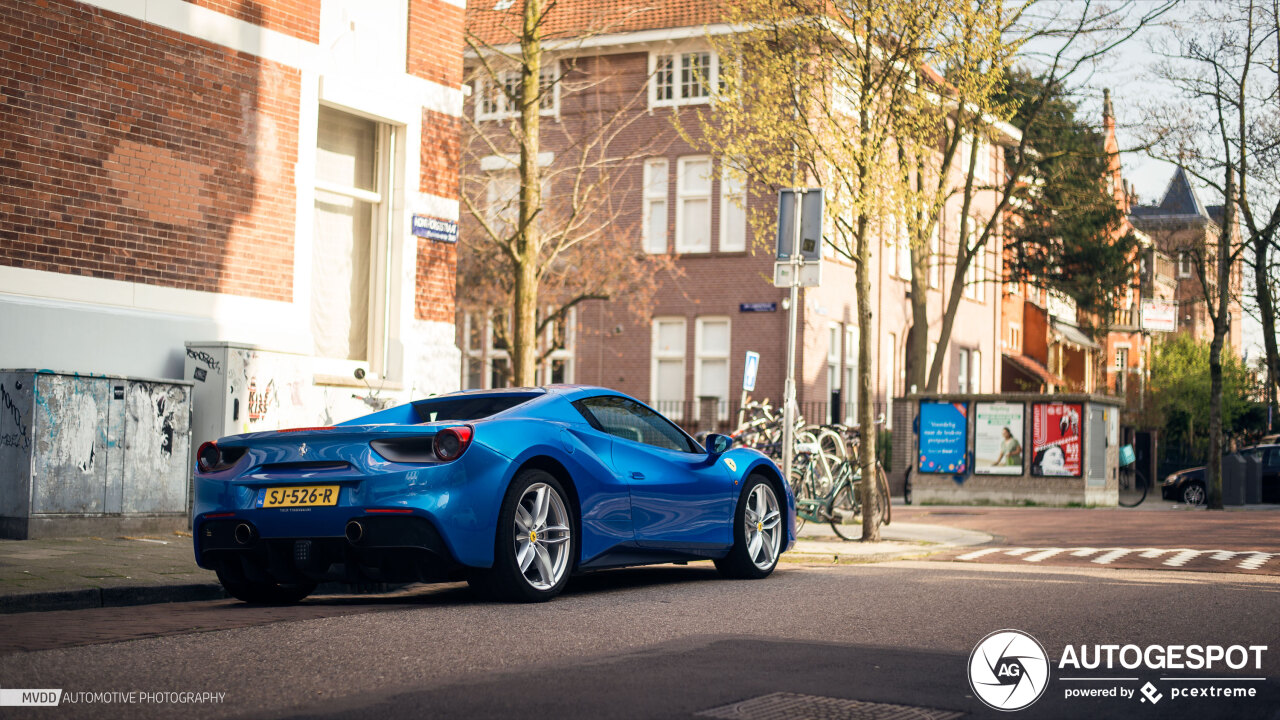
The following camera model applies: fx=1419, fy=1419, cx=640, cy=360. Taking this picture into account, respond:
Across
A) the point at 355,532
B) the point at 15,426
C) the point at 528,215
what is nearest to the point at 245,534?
the point at 355,532

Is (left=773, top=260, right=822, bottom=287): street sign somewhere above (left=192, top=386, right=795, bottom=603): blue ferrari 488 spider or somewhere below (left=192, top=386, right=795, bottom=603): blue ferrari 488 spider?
above

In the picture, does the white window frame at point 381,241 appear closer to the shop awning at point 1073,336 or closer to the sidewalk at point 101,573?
the sidewalk at point 101,573

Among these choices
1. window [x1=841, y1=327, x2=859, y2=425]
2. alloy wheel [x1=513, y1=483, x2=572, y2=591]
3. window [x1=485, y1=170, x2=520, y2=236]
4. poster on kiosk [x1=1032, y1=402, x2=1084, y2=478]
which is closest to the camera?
alloy wheel [x1=513, y1=483, x2=572, y2=591]

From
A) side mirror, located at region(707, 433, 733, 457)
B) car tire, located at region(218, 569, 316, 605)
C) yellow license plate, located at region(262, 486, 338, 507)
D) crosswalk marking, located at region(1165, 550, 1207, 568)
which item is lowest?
crosswalk marking, located at region(1165, 550, 1207, 568)

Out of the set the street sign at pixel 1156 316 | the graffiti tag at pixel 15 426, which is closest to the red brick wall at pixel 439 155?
the graffiti tag at pixel 15 426

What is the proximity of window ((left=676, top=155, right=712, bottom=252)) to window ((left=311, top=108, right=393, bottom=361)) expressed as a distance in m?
20.1

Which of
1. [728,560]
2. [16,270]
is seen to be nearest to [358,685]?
[728,560]

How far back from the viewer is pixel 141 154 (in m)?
12.8

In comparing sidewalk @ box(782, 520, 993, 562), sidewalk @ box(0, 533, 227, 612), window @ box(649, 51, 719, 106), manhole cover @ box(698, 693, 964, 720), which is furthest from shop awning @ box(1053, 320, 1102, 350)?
manhole cover @ box(698, 693, 964, 720)

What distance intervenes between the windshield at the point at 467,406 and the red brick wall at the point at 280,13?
6128 mm

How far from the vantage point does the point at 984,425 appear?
2872 centimetres

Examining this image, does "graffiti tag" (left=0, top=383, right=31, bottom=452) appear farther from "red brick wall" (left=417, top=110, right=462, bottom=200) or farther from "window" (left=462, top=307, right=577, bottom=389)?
"window" (left=462, top=307, right=577, bottom=389)

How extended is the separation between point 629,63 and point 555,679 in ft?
104

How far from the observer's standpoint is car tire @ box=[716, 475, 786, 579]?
10258 mm
